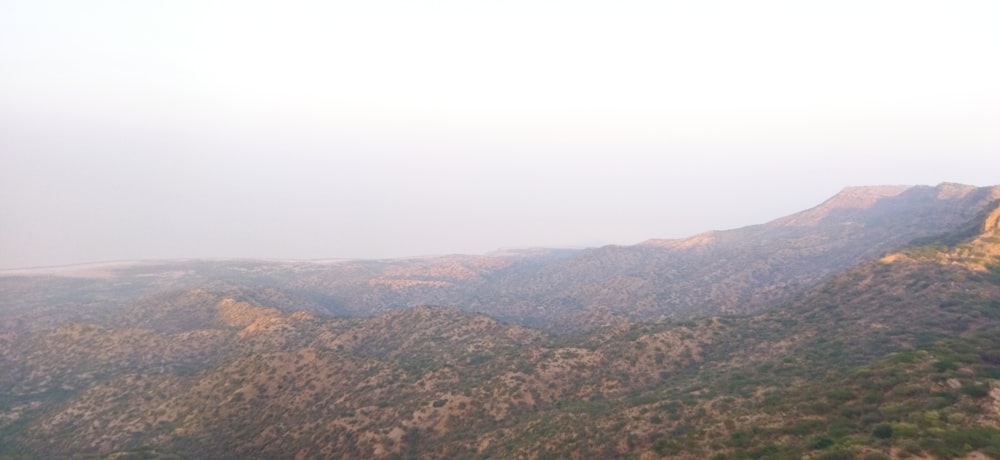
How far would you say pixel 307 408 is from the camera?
6525 centimetres

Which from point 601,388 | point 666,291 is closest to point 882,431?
point 601,388

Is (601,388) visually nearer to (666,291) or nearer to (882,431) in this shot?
(882,431)

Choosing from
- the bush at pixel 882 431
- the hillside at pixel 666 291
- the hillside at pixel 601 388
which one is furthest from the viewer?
the hillside at pixel 666 291

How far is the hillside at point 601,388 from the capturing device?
1367 inches

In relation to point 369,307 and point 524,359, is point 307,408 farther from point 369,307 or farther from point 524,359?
point 369,307

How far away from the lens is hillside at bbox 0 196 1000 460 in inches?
1367

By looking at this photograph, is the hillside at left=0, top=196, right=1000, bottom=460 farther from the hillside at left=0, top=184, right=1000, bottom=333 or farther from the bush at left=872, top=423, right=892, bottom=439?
the hillside at left=0, top=184, right=1000, bottom=333

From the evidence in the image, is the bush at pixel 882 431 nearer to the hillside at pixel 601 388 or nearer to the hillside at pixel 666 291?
the hillside at pixel 601 388

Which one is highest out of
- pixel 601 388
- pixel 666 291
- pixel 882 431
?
pixel 882 431

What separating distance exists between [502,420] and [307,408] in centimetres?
2899

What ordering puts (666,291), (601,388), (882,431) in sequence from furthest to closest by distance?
(666,291)
(601,388)
(882,431)

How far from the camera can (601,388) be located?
6103cm

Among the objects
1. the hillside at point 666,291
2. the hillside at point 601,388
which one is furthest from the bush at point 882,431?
the hillside at point 666,291

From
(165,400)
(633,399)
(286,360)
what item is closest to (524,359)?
(633,399)
